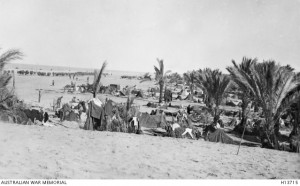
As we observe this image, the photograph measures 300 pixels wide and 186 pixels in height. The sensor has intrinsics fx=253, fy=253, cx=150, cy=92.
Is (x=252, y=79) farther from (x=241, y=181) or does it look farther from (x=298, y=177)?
(x=241, y=181)

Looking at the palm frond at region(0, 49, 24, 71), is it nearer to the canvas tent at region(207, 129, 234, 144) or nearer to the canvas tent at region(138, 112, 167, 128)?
the canvas tent at region(138, 112, 167, 128)

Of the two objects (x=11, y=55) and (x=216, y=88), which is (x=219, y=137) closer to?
(x=216, y=88)

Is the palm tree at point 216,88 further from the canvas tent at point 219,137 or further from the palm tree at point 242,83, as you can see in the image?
the canvas tent at point 219,137

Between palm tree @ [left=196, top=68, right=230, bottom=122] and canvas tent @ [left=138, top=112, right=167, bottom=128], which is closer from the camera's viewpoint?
canvas tent @ [left=138, top=112, right=167, bottom=128]

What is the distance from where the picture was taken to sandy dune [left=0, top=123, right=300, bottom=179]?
469cm

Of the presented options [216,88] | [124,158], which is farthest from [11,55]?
[216,88]

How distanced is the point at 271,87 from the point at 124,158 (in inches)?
185

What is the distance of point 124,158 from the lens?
5496mm

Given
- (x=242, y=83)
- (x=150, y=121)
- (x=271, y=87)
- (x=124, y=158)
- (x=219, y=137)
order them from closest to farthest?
1. (x=124, y=158)
2. (x=271, y=87)
3. (x=219, y=137)
4. (x=242, y=83)
5. (x=150, y=121)

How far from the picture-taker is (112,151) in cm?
591

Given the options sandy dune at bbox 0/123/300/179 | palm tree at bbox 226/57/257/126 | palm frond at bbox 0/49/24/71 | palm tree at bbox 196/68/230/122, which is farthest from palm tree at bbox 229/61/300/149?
palm frond at bbox 0/49/24/71

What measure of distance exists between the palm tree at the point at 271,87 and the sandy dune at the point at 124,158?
1095mm

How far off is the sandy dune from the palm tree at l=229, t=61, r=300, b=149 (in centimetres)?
109

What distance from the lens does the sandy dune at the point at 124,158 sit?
4.69m
